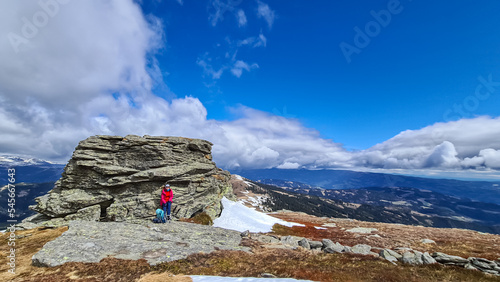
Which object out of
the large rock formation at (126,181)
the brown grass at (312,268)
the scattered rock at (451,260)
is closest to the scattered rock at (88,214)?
the large rock formation at (126,181)

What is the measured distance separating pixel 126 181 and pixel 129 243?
19.3 meters

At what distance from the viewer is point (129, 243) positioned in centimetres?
2023

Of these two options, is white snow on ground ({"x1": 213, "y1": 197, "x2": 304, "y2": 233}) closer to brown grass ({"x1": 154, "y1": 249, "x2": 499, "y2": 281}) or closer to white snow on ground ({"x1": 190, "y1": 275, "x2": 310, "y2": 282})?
brown grass ({"x1": 154, "y1": 249, "x2": 499, "y2": 281})

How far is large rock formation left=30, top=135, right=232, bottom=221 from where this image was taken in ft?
112

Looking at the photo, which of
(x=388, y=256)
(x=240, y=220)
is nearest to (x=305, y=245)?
(x=388, y=256)

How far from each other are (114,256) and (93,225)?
987 cm

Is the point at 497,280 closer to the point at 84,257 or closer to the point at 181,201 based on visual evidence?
the point at 84,257

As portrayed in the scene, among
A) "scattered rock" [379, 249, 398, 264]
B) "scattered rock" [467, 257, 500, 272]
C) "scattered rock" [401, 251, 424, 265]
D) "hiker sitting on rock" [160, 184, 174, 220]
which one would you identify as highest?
"hiker sitting on rock" [160, 184, 174, 220]

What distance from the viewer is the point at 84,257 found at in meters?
16.8

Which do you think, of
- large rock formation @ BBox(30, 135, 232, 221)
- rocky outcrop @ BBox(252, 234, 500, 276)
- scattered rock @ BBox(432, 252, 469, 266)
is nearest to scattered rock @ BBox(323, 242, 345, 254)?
rocky outcrop @ BBox(252, 234, 500, 276)

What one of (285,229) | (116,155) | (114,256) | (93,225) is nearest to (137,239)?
(114,256)

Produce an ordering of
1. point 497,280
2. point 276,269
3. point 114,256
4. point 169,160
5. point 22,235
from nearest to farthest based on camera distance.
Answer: point 497,280, point 276,269, point 114,256, point 22,235, point 169,160

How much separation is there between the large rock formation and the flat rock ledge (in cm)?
981

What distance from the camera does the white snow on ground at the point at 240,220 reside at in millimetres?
37688
